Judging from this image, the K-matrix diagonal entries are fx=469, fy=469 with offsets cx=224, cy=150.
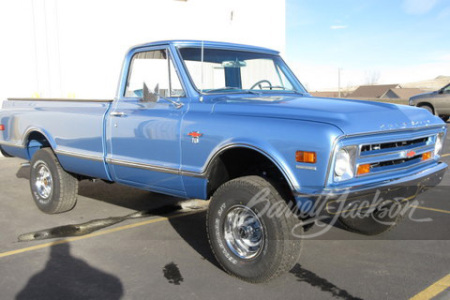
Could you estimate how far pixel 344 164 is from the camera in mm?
3416

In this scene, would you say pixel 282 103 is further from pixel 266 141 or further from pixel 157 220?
pixel 157 220

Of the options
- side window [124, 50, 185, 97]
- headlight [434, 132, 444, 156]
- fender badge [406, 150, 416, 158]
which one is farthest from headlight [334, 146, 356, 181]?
side window [124, 50, 185, 97]

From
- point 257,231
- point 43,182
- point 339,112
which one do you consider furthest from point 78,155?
point 339,112

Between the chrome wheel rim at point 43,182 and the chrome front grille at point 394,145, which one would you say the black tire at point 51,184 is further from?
the chrome front grille at point 394,145

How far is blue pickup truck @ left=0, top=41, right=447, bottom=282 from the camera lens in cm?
345

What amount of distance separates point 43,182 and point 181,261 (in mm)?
2810

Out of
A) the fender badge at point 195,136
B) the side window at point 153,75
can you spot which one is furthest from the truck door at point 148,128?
the fender badge at point 195,136

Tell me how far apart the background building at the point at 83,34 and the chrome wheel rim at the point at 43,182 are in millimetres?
7301

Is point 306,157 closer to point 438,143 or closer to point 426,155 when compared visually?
point 426,155

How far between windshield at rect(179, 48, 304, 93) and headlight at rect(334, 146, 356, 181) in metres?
1.64

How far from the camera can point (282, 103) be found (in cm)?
399

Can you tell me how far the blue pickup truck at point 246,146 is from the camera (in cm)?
345

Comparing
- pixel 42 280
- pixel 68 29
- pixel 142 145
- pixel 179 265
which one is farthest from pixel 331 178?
pixel 68 29

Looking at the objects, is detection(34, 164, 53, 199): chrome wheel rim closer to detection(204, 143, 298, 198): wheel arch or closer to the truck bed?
the truck bed
